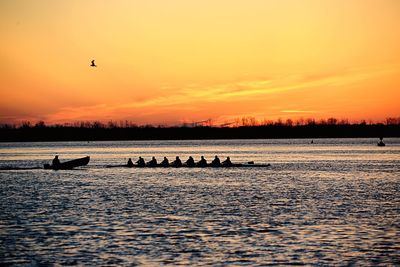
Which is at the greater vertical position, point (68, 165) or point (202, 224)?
point (68, 165)

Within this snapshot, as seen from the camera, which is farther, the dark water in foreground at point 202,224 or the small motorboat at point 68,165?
the small motorboat at point 68,165

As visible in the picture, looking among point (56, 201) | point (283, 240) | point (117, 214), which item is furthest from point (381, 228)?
point (56, 201)

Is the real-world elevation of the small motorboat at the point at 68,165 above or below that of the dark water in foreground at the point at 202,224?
above

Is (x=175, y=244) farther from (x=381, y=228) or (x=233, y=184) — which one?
(x=233, y=184)

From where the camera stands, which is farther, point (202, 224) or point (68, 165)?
point (68, 165)

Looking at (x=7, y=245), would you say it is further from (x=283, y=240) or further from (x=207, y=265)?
(x=283, y=240)

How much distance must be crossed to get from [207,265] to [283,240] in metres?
5.09

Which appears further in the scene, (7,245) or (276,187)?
(276,187)

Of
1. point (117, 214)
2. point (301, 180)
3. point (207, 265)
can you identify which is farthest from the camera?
point (301, 180)

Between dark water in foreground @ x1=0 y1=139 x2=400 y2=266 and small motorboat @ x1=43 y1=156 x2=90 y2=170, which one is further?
small motorboat @ x1=43 y1=156 x2=90 y2=170

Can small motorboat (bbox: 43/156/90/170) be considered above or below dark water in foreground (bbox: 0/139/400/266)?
above

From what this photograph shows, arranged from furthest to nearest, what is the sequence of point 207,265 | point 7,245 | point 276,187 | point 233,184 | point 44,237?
point 233,184, point 276,187, point 44,237, point 7,245, point 207,265

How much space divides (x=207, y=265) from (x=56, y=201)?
71.6 ft

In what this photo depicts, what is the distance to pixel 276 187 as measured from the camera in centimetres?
4866
